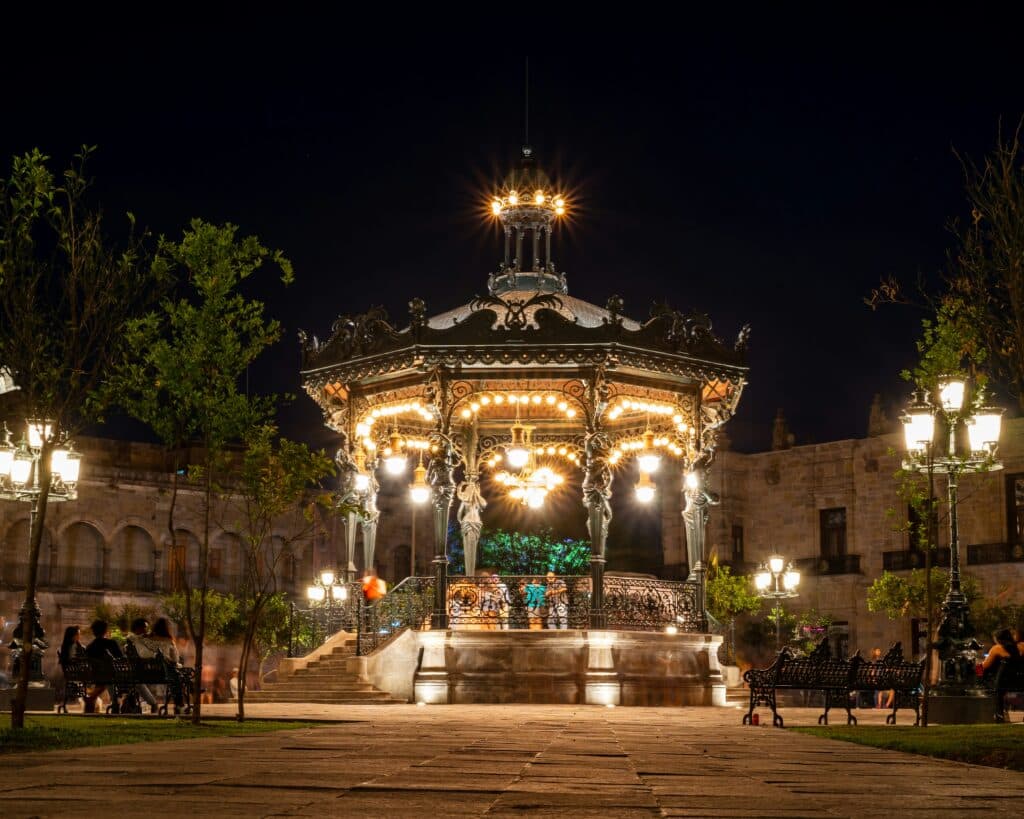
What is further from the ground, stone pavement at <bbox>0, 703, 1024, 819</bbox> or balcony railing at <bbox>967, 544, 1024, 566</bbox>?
balcony railing at <bbox>967, 544, 1024, 566</bbox>

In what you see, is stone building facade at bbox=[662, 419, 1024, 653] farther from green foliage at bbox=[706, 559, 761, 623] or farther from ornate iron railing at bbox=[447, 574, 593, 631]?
ornate iron railing at bbox=[447, 574, 593, 631]

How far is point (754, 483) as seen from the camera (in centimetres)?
4441

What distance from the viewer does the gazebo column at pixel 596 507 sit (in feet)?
61.9

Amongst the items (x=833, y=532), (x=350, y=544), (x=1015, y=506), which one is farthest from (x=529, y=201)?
(x=833, y=532)

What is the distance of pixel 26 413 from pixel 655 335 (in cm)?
972

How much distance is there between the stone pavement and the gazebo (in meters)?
8.46

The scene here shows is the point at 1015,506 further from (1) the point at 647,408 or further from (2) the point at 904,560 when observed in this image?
Result: (1) the point at 647,408

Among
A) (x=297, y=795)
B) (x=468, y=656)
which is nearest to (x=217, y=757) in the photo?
(x=297, y=795)

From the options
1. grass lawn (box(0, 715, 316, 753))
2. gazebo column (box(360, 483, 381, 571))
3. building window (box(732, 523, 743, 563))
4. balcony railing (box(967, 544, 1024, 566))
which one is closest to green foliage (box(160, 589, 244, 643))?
gazebo column (box(360, 483, 381, 571))

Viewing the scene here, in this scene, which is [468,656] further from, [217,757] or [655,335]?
[217,757]

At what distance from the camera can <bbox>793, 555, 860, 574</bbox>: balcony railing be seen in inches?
1641

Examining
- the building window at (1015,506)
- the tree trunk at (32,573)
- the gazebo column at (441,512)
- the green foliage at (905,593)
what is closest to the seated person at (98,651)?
the tree trunk at (32,573)

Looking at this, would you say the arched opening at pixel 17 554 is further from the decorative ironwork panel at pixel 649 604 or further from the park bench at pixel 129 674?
the park bench at pixel 129 674

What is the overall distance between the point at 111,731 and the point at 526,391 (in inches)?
396
